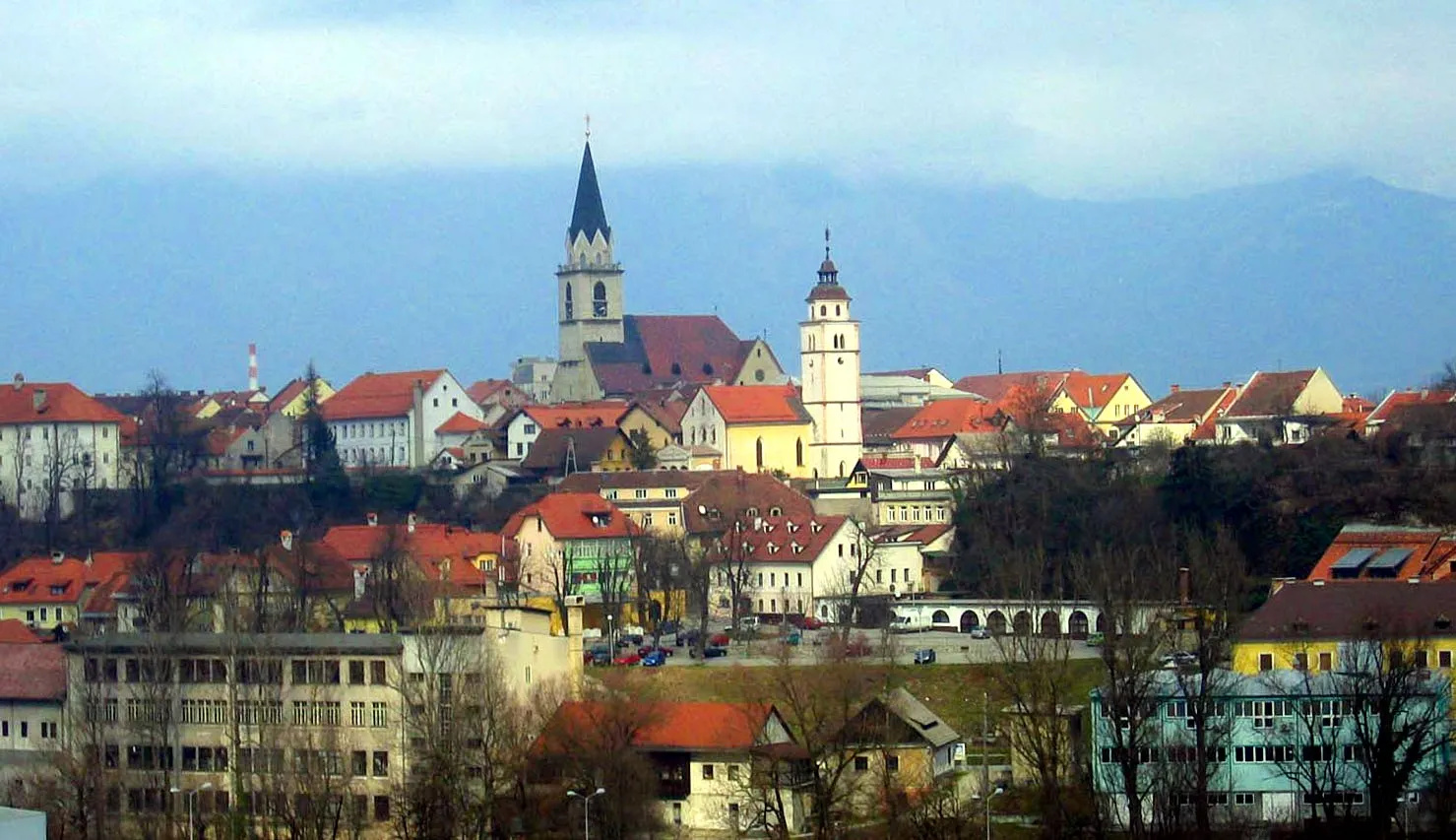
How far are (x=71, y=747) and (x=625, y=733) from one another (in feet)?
38.4

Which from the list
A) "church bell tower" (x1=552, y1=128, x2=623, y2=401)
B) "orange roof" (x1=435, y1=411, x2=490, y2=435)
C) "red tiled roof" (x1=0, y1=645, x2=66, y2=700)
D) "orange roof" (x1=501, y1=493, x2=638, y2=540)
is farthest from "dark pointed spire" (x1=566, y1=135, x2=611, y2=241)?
"red tiled roof" (x1=0, y1=645, x2=66, y2=700)

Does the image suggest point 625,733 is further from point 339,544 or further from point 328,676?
point 339,544

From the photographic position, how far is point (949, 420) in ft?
387

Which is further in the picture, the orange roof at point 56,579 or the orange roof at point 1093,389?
the orange roof at point 1093,389

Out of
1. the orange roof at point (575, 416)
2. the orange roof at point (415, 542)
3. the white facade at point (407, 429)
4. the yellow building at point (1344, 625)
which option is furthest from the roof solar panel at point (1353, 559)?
the white facade at point (407, 429)

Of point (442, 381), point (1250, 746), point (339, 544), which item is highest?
point (442, 381)

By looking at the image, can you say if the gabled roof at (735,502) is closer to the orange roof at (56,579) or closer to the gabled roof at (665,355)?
the orange roof at (56,579)

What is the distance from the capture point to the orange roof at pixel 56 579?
86875 mm

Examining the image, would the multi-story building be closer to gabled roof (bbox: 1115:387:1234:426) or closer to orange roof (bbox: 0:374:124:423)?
orange roof (bbox: 0:374:124:423)

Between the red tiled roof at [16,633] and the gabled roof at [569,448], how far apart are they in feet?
120

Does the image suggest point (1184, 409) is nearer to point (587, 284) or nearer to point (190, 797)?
point (587, 284)

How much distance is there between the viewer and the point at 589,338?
149375 millimetres

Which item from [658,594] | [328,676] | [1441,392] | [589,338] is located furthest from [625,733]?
[589,338]

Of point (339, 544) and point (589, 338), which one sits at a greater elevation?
point (589, 338)
